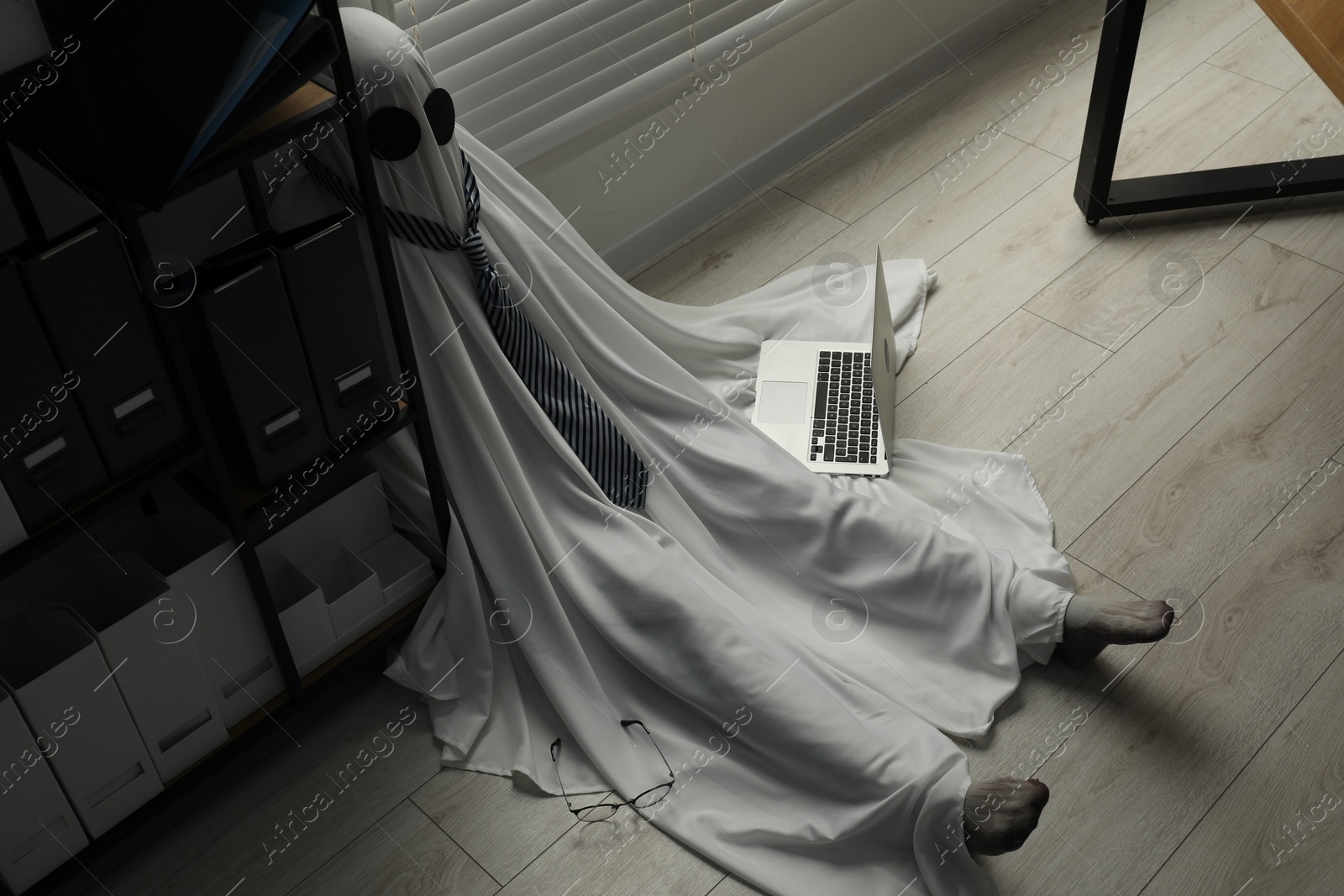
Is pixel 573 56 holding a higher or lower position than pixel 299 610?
higher

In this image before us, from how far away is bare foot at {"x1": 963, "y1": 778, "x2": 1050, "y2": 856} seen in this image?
1.38 m

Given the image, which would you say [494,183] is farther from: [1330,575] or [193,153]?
[1330,575]

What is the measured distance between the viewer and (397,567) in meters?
1.71

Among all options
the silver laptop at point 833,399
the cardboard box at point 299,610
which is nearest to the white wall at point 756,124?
the silver laptop at point 833,399

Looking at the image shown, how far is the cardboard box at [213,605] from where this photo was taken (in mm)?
1415

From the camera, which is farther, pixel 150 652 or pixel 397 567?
pixel 397 567

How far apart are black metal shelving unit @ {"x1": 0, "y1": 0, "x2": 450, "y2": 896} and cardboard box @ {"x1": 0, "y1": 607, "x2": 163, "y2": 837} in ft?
0.16

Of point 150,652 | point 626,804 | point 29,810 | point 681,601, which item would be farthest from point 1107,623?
point 29,810

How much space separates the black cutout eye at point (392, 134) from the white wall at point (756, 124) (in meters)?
0.68

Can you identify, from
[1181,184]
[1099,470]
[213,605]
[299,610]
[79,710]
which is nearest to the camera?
[79,710]

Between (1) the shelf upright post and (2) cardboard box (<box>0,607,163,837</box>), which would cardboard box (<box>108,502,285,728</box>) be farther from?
(1) the shelf upright post

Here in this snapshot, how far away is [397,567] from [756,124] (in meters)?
1.38

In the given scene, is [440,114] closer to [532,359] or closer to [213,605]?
[532,359]

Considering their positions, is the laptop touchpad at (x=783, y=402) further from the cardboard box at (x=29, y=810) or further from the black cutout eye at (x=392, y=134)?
the cardboard box at (x=29, y=810)
